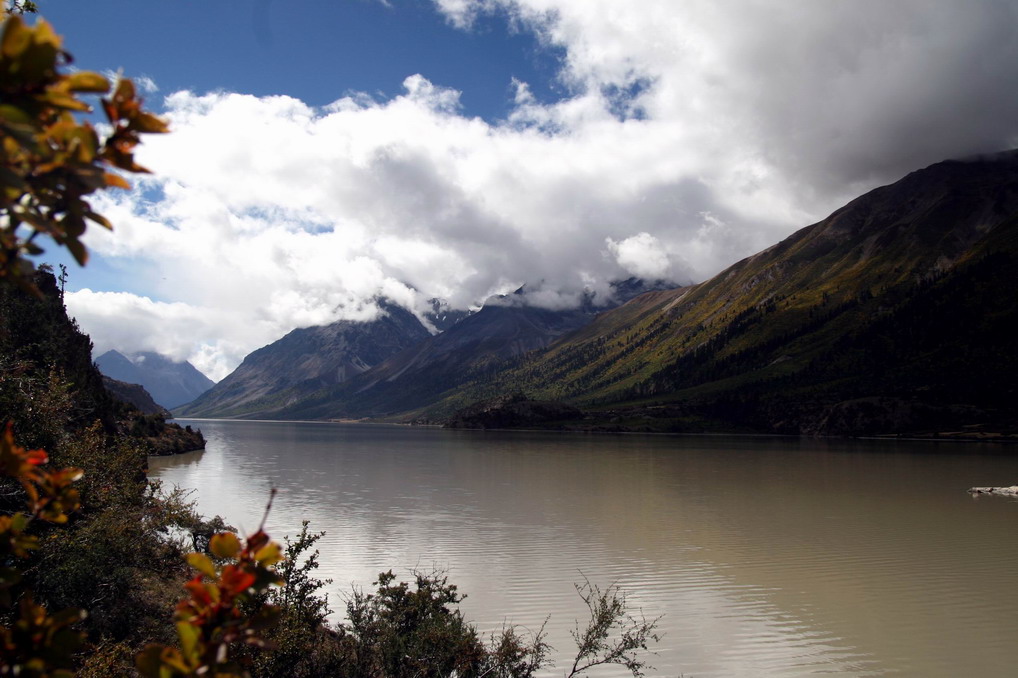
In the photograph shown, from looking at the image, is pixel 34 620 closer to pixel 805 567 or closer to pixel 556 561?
pixel 556 561

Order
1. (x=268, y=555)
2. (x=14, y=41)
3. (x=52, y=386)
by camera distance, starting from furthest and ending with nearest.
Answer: (x=52, y=386)
(x=268, y=555)
(x=14, y=41)

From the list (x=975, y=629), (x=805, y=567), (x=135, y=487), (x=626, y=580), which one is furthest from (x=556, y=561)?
(x=135, y=487)

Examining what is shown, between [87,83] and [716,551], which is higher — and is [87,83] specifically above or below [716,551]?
above

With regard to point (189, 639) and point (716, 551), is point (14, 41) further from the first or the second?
point (716, 551)

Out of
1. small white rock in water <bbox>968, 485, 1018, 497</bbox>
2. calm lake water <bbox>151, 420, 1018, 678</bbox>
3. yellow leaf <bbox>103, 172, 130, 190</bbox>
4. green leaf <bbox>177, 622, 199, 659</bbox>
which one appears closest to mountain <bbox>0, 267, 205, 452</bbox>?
yellow leaf <bbox>103, 172, 130, 190</bbox>

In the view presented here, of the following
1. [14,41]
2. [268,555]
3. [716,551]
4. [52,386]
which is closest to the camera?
[14,41]

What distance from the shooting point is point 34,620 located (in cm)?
242

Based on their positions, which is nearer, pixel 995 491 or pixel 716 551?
pixel 716 551

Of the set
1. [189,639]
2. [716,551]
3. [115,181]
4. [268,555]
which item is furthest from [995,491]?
[115,181]

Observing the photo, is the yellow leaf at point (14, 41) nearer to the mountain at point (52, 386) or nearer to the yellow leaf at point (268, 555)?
the mountain at point (52, 386)

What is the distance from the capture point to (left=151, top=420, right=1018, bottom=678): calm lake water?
2288 centimetres

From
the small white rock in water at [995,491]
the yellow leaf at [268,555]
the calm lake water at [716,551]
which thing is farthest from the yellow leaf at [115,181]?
the small white rock in water at [995,491]

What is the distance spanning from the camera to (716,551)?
3753 centimetres

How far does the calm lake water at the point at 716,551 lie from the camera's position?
75.0 ft
